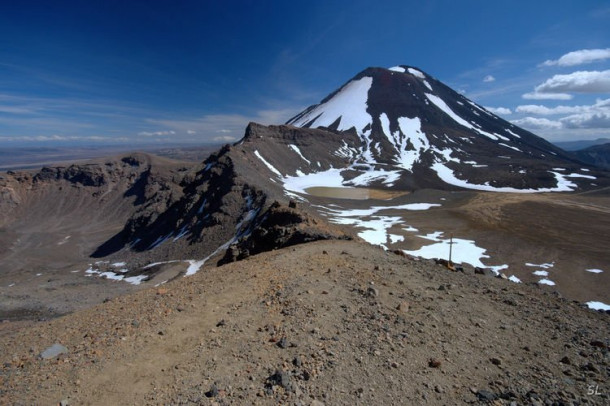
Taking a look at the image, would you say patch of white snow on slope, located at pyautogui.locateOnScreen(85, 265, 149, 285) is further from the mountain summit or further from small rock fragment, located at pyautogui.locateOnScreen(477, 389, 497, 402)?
the mountain summit

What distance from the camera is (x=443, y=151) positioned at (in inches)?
5792

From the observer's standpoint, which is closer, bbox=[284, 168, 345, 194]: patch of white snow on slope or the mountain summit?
bbox=[284, 168, 345, 194]: patch of white snow on slope

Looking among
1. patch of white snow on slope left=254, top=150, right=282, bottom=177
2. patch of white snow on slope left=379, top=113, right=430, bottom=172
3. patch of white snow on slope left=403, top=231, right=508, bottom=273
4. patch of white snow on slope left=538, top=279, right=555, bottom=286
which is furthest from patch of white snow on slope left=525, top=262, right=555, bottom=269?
patch of white snow on slope left=379, top=113, right=430, bottom=172

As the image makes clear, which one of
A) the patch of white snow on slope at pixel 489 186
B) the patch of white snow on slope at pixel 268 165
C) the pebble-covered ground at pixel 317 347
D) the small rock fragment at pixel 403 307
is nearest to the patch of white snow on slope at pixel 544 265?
the pebble-covered ground at pixel 317 347

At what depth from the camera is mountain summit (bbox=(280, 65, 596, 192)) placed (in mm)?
107225

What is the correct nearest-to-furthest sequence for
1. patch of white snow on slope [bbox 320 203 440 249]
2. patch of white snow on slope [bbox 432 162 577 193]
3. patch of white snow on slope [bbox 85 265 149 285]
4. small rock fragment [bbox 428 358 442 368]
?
small rock fragment [bbox 428 358 442 368] → patch of white snow on slope [bbox 85 265 149 285] → patch of white snow on slope [bbox 320 203 440 249] → patch of white snow on slope [bbox 432 162 577 193]

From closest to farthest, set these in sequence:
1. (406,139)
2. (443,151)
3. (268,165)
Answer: (268,165), (443,151), (406,139)

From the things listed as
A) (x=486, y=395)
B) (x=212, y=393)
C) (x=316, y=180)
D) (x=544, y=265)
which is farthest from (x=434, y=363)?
(x=316, y=180)

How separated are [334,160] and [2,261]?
105 meters

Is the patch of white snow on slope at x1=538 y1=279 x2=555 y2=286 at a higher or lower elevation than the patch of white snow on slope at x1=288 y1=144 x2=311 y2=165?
lower

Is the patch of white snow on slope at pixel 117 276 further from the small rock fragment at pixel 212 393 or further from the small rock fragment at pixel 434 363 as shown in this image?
the small rock fragment at pixel 434 363

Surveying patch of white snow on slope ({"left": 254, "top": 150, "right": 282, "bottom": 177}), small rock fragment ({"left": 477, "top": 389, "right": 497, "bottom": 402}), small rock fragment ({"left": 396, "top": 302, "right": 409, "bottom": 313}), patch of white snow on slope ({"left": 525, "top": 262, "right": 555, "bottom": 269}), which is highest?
patch of white snow on slope ({"left": 254, "top": 150, "right": 282, "bottom": 177})

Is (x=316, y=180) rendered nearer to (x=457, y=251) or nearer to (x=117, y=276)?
(x=457, y=251)

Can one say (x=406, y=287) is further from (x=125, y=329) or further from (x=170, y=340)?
(x=125, y=329)
